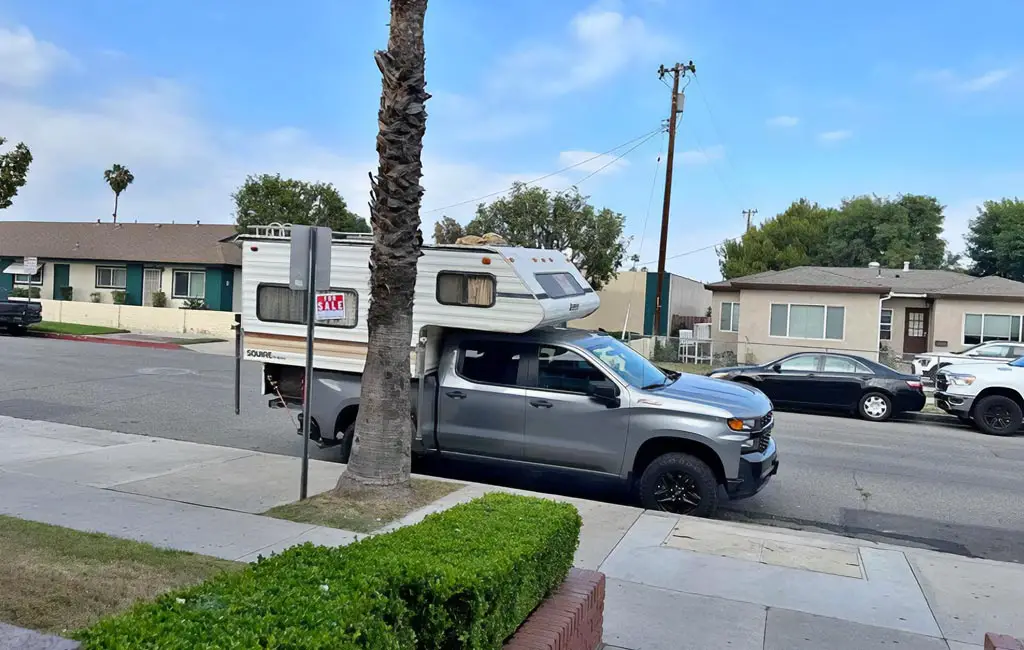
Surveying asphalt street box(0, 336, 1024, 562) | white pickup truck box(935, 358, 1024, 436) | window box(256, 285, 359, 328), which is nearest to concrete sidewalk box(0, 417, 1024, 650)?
asphalt street box(0, 336, 1024, 562)

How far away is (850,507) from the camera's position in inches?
368

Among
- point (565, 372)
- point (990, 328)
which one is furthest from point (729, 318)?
point (565, 372)

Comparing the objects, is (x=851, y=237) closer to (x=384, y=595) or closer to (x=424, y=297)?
(x=424, y=297)

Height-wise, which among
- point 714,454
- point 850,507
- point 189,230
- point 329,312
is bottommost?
point 850,507

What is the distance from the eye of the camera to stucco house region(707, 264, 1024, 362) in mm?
27719

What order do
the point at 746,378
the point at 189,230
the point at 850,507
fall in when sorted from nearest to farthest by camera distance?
the point at 850,507 → the point at 746,378 → the point at 189,230

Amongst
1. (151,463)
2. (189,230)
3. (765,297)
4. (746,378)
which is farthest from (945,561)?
(189,230)

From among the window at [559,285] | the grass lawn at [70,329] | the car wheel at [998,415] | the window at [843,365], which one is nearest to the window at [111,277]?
the grass lawn at [70,329]

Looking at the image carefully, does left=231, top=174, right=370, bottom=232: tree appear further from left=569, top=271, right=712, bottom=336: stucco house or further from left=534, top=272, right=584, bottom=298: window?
left=534, top=272, right=584, bottom=298: window

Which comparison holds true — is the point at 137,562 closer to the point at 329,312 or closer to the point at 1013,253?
the point at 329,312

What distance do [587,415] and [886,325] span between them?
85.6 ft

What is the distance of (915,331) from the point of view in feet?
102

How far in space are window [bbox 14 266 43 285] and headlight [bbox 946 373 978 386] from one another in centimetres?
3682

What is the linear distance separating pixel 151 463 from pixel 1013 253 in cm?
5656
